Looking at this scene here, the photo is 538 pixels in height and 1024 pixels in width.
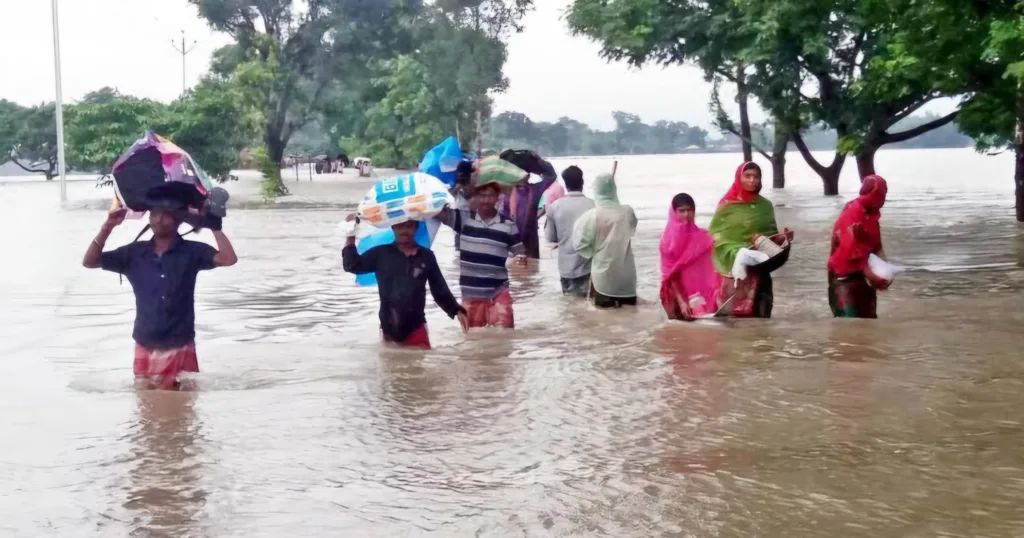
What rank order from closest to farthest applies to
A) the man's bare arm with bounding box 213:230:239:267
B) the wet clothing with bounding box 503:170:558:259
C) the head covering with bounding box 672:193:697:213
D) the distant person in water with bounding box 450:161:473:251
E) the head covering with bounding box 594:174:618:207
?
the man's bare arm with bounding box 213:230:239:267, the distant person in water with bounding box 450:161:473:251, the head covering with bounding box 672:193:697:213, the head covering with bounding box 594:174:618:207, the wet clothing with bounding box 503:170:558:259

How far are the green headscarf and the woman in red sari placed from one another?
0.58m

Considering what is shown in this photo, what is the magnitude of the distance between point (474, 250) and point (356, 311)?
3598 millimetres

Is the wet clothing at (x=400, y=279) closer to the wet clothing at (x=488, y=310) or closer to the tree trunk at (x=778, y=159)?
the wet clothing at (x=488, y=310)

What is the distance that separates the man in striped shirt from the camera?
8.34m

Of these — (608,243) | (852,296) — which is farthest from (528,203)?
(852,296)

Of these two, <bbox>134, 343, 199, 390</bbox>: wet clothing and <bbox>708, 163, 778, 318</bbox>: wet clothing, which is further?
<bbox>708, 163, 778, 318</bbox>: wet clothing

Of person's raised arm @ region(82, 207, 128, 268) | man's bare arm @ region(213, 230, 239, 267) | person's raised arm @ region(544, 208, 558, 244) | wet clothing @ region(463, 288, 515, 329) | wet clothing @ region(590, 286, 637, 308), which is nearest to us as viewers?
person's raised arm @ region(82, 207, 128, 268)

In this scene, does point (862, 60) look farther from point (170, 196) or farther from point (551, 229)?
point (170, 196)

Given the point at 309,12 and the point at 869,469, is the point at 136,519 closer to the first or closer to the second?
the point at 869,469

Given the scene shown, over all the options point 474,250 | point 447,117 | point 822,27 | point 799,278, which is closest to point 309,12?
point 447,117

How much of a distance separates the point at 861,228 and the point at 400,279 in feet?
11.8

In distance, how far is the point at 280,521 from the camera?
4641mm

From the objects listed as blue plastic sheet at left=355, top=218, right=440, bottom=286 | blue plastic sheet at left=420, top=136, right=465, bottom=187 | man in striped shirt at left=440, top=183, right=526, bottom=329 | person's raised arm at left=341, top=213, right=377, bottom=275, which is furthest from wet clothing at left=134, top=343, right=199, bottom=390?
blue plastic sheet at left=420, top=136, right=465, bottom=187

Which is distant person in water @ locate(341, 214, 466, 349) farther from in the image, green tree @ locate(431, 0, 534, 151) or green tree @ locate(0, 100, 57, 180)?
green tree @ locate(0, 100, 57, 180)
